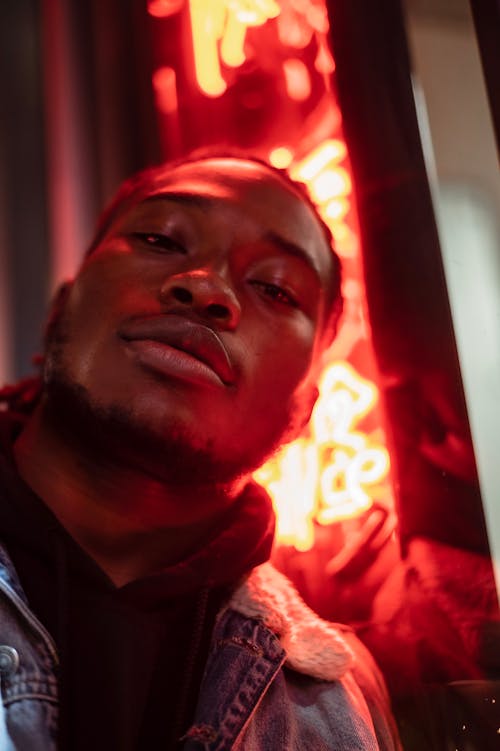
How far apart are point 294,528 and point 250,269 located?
0.42 metres

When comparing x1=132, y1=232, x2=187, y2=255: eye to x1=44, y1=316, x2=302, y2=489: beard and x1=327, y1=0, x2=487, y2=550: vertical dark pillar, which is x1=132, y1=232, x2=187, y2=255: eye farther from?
x1=327, y1=0, x2=487, y2=550: vertical dark pillar

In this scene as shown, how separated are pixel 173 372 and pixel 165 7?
1105 millimetres

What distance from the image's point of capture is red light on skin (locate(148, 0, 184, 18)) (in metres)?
1.55

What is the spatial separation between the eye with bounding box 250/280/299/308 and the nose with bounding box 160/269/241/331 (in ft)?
0.26

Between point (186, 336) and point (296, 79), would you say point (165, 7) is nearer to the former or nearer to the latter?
point (296, 79)

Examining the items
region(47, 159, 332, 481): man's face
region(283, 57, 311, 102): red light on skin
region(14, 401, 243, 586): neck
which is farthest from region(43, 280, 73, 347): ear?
region(283, 57, 311, 102): red light on skin

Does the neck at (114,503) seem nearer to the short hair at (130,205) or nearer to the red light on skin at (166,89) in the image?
the short hair at (130,205)

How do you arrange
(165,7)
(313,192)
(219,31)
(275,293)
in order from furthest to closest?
(165,7) → (219,31) → (313,192) → (275,293)

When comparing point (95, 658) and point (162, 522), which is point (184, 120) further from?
point (95, 658)

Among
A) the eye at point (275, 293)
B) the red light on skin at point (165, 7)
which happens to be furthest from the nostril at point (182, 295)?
the red light on skin at point (165, 7)

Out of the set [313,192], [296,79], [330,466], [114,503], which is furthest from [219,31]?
[114,503]

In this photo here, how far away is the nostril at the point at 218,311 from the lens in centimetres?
88

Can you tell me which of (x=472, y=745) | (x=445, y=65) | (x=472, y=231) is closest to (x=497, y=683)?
(x=472, y=745)

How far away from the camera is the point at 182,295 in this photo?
2.89 ft
